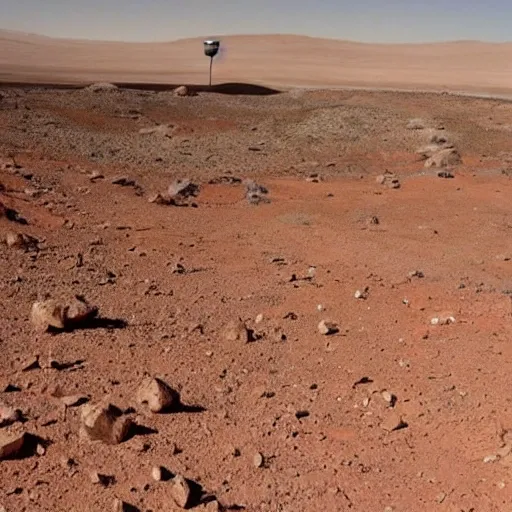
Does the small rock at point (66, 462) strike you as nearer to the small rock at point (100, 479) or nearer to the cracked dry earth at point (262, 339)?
the cracked dry earth at point (262, 339)

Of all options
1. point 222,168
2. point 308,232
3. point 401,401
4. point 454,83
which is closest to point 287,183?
point 222,168

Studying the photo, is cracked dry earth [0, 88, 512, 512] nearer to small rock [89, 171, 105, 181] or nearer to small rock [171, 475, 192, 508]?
small rock [171, 475, 192, 508]

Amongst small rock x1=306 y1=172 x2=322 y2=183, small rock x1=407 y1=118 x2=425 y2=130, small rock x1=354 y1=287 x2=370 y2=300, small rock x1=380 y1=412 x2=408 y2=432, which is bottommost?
small rock x1=380 y1=412 x2=408 y2=432

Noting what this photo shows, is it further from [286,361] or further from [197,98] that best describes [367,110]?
[286,361]

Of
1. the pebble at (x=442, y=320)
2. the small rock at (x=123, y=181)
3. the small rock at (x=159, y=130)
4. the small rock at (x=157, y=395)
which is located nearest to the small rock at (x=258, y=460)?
the small rock at (x=157, y=395)

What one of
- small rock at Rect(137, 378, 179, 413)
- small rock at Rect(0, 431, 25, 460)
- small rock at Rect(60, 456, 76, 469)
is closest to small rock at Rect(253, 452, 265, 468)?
small rock at Rect(137, 378, 179, 413)

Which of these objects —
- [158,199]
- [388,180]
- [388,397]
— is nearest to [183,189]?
[158,199]
